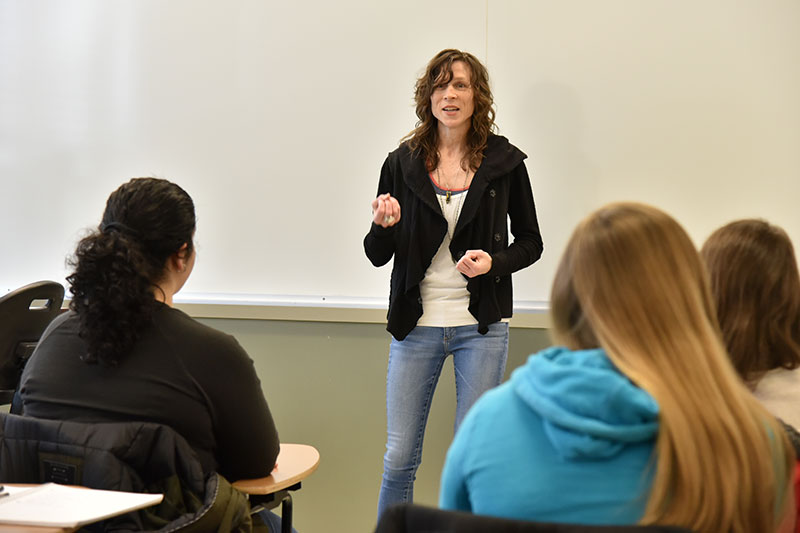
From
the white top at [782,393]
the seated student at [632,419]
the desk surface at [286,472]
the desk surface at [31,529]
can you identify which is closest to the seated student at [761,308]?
the white top at [782,393]

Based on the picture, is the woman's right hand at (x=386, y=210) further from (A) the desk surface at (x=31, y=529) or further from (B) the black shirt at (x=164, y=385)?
(A) the desk surface at (x=31, y=529)

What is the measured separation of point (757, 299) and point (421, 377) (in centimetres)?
118

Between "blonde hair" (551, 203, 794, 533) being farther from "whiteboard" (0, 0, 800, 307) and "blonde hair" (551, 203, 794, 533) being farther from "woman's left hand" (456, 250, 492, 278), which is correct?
"whiteboard" (0, 0, 800, 307)

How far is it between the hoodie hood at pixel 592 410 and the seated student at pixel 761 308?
67 cm

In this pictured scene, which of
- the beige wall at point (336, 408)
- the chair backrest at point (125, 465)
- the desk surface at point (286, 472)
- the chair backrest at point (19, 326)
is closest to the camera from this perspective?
the chair backrest at point (125, 465)

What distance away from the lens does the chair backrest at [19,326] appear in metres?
2.06

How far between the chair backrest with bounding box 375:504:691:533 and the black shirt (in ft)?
2.16

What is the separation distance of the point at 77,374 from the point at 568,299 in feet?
3.23

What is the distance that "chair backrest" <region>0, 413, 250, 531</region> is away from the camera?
4.56ft

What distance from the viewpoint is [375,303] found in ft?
10.0

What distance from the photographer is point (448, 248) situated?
2.47 metres

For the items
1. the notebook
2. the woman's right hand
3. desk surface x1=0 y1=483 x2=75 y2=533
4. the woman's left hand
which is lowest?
desk surface x1=0 y1=483 x2=75 y2=533

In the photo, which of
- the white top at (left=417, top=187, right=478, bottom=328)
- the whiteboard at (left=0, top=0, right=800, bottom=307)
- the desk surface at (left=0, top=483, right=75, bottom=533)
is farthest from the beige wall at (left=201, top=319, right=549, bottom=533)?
the desk surface at (left=0, top=483, right=75, bottom=533)

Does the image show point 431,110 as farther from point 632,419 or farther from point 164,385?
point 632,419
